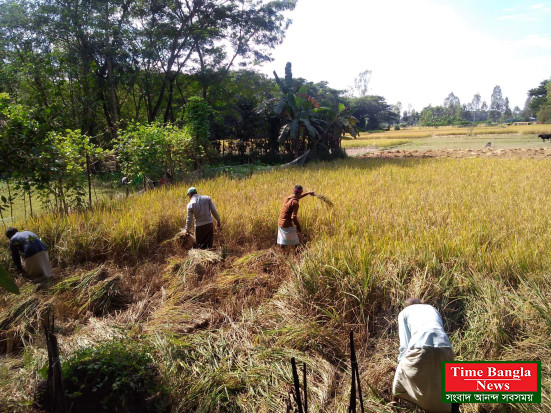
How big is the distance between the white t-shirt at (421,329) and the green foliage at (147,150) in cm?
672

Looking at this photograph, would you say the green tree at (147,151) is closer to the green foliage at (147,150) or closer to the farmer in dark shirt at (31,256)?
the green foliage at (147,150)

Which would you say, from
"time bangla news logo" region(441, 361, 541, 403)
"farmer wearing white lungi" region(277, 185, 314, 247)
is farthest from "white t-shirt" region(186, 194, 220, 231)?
"time bangla news logo" region(441, 361, 541, 403)

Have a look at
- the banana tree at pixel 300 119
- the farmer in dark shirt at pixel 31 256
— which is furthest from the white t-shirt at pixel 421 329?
the banana tree at pixel 300 119

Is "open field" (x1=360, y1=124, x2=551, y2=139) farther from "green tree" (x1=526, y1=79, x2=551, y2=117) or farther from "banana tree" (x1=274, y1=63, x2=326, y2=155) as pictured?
"banana tree" (x1=274, y1=63, x2=326, y2=155)

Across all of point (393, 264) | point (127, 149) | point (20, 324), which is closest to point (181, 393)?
point (20, 324)

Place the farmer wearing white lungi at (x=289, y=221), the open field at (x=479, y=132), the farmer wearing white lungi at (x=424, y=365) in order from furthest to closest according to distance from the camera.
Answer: the open field at (x=479, y=132) → the farmer wearing white lungi at (x=289, y=221) → the farmer wearing white lungi at (x=424, y=365)

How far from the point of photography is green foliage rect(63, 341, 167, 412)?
229cm

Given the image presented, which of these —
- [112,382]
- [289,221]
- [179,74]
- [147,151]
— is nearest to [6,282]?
[112,382]

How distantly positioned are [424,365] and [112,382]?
7.30 ft

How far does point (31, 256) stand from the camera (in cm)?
430

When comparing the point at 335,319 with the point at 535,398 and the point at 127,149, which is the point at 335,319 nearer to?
the point at 535,398

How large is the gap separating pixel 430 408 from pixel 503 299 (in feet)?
4.33

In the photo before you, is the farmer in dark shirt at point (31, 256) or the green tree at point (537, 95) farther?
the green tree at point (537, 95)

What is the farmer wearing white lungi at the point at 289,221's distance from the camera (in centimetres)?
456
